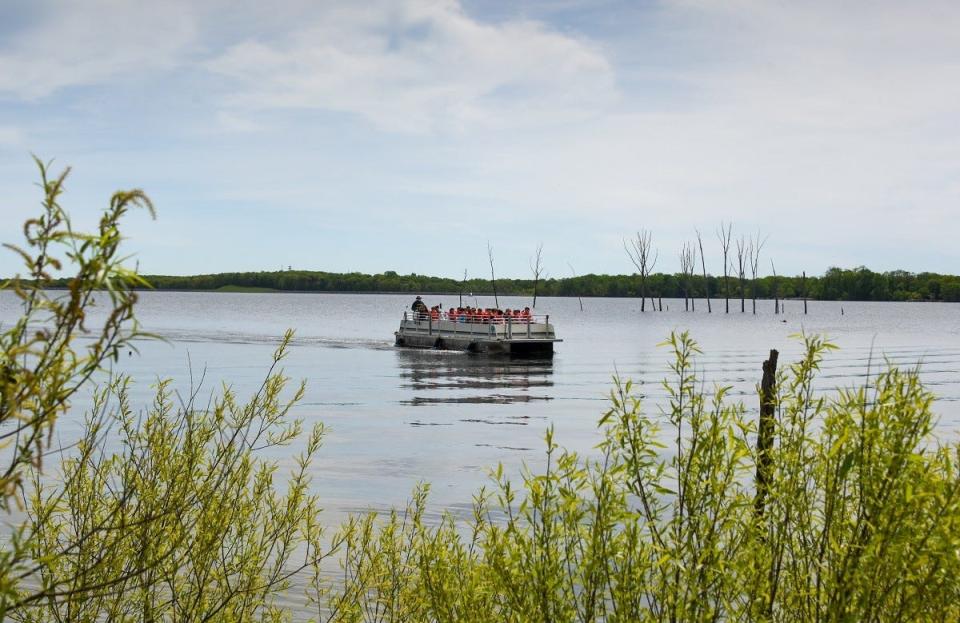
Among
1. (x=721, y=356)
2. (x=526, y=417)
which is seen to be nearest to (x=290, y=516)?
(x=526, y=417)

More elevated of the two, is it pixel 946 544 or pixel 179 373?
pixel 946 544

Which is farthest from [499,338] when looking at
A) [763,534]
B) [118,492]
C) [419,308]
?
[763,534]

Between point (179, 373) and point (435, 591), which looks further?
point (179, 373)

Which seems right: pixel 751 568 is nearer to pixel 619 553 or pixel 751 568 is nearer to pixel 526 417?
pixel 619 553

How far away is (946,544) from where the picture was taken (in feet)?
14.0

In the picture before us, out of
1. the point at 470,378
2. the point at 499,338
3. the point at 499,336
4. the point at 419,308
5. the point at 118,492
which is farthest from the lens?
the point at 419,308

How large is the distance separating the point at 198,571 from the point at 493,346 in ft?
163

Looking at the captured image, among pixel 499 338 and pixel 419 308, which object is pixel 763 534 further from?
pixel 419 308

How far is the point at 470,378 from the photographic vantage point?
150 feet

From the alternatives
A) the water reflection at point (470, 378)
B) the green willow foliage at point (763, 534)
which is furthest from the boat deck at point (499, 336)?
the green willow foliage at point (763, 534)

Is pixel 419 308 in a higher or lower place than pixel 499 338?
higher

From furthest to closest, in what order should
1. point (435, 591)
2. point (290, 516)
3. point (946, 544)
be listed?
point (290, 516)
point (435, 591)
point (946, 544)

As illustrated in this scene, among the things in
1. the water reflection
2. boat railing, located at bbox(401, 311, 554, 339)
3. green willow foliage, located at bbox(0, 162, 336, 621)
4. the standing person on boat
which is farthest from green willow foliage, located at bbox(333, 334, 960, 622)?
the standing person on boat

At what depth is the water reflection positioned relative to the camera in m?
38.3
